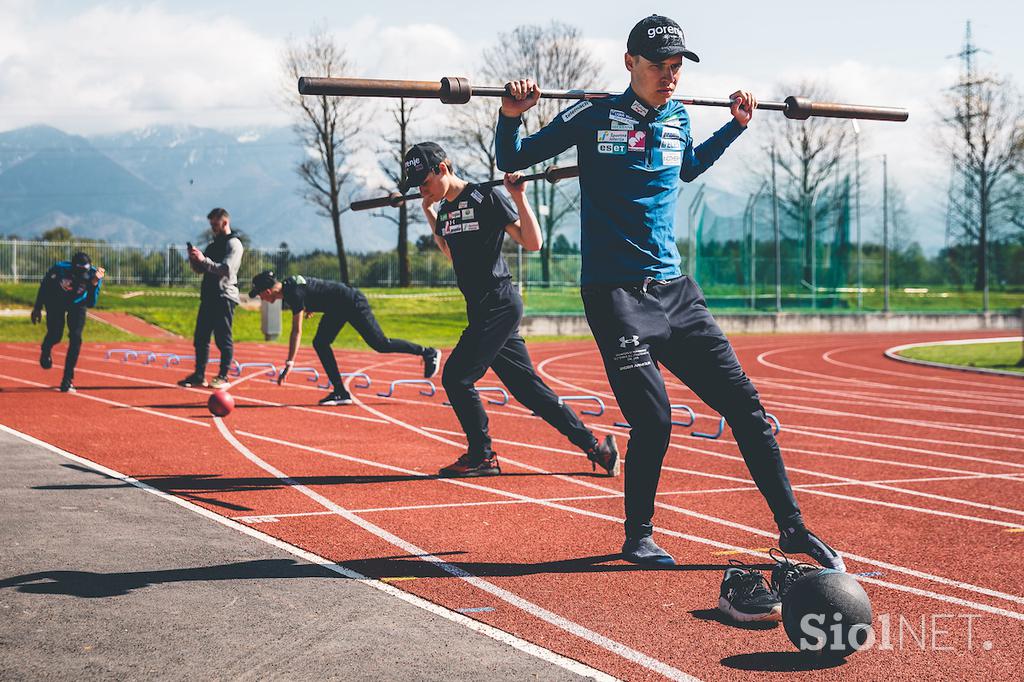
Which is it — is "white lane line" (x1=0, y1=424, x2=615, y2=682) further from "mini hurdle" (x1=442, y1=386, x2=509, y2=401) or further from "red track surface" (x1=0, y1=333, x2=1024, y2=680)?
"mini hurdle" (x1=442, y1=386, x2=509, y2=401)

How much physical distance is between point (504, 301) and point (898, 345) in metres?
25.4

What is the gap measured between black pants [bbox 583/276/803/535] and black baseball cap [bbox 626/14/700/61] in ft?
3.39

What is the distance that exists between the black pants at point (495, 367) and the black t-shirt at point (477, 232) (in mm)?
113

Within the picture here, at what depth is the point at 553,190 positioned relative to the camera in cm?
3080

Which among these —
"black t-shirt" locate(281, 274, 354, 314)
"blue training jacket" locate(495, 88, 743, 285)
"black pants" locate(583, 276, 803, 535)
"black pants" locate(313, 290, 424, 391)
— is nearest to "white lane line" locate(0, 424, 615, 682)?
"black pants" locate(583, 276, 803, 535)

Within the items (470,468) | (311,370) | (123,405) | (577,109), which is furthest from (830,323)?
(577,109)

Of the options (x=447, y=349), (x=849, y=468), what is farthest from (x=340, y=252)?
(x=849, y=468)

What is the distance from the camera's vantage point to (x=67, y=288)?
1394cm

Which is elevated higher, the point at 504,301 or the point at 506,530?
the point at 504,301

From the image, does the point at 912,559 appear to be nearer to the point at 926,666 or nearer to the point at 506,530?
the point at 926,666

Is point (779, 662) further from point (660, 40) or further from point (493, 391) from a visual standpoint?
point (493, 391)

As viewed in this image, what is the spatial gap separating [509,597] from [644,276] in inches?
62.2

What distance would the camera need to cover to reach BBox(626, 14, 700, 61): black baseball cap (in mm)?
4898

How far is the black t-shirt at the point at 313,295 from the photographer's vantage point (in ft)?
39.2
